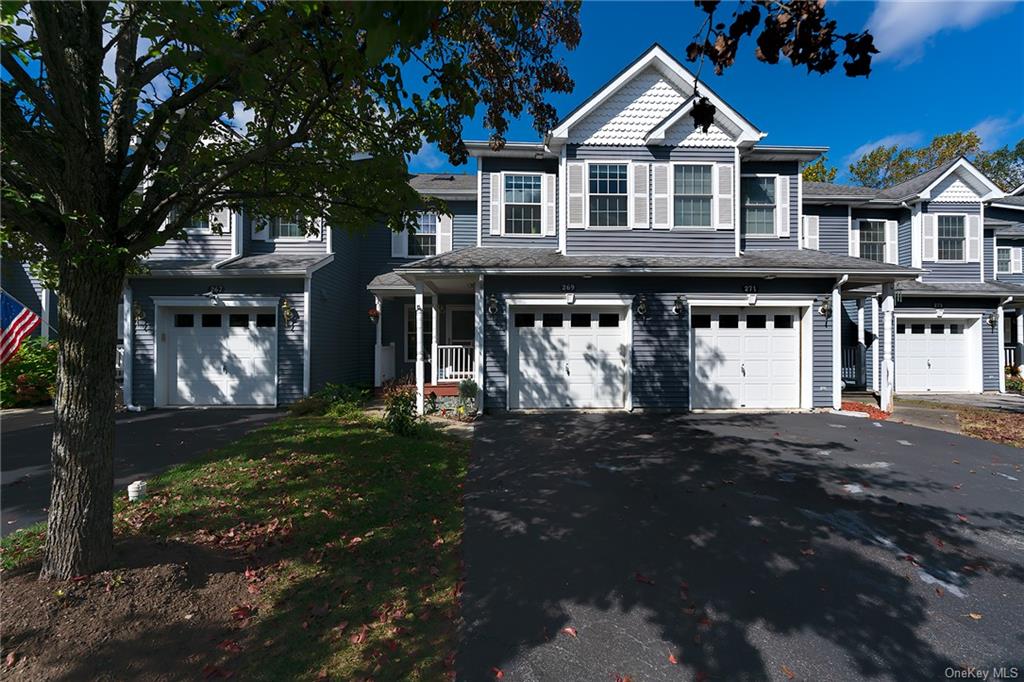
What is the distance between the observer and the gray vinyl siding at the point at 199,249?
11.7 metres

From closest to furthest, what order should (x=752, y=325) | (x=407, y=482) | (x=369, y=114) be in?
(x=369, y=114) < (x=407, y=482) < (x=752, y=325)

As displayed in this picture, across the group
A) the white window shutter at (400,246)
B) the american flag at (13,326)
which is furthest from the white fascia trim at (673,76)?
the american flag at (13,326)

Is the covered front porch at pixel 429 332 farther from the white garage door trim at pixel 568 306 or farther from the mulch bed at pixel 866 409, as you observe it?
the mulch bed at pixel 866 409

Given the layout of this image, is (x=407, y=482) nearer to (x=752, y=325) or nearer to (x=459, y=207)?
(x=752, y=325)

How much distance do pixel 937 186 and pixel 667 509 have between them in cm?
1722

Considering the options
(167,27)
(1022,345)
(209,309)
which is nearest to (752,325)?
(167,27)

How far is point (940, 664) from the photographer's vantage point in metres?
2.55

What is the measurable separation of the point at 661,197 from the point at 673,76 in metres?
3.20

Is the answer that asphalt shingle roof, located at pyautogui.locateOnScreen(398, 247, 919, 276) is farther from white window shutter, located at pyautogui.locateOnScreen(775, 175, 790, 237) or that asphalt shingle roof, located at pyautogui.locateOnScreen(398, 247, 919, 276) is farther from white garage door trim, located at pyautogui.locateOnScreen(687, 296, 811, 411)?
white window shutter, located at pyautogui.locateOnScreen(775, 175, 790, 237)

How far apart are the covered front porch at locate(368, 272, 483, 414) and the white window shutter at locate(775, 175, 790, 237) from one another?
8.51 meters

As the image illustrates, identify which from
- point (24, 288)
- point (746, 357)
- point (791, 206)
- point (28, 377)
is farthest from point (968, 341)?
point (24, 288)

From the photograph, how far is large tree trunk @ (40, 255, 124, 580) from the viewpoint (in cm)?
292

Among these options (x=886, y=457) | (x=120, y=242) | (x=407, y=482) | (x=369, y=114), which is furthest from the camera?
(x=886, y=457)

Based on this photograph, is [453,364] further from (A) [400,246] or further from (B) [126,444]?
(B) [126,444]
